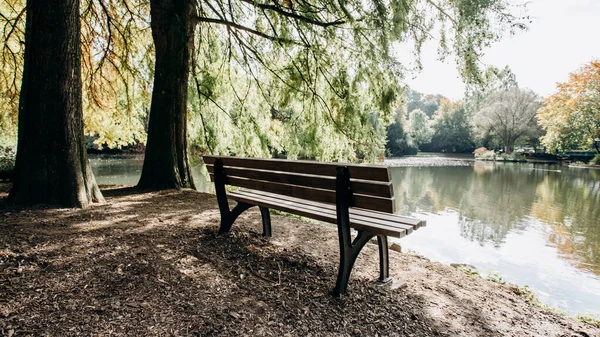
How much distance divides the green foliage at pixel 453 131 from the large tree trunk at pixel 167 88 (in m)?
51.5

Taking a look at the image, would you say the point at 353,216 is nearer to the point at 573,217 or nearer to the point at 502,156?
the point at 573,217

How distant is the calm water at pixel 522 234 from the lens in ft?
19.8

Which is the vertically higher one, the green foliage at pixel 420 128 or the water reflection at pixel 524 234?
the green foliage at pixel 420 128

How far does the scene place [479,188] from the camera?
17578mm

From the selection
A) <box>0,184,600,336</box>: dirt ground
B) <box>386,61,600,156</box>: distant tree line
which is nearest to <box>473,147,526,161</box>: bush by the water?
<box>386,61,600,156</box>: distant tree line

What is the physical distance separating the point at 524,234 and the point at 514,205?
178 inches

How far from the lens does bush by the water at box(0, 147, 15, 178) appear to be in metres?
7.55

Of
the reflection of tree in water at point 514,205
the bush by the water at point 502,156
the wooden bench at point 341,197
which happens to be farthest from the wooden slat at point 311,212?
the bush by the water at point 502,156

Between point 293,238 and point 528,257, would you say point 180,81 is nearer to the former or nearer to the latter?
point 293,238

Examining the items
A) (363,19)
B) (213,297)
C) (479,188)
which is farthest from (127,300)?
(479,188)

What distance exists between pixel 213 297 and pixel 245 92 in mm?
6972

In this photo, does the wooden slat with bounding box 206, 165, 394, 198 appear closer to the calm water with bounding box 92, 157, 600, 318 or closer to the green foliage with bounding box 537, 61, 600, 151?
the calm water with bounding box 92, 157, 600, 318

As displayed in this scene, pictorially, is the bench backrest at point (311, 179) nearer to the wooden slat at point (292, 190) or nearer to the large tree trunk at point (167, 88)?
the wooden slat at point (292, 190)

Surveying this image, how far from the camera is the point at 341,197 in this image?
8.11 ft
